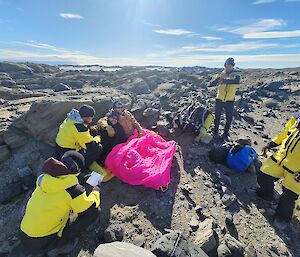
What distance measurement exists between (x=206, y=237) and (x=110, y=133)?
3.41 m


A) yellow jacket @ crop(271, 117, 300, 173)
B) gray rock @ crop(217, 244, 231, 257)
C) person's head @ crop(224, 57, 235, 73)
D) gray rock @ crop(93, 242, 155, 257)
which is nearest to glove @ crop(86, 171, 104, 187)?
gray rock @ crop(93, 242, 155, 257)

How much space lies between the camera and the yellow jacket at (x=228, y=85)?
325 inches

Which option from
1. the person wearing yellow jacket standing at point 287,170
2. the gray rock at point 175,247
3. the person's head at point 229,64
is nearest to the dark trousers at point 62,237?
the gray rock at point 175,247

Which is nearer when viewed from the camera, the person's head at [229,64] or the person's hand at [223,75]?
the person's head at [229,64]

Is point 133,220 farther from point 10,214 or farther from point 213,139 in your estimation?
point 213,139

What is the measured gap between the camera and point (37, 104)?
7.80 meters

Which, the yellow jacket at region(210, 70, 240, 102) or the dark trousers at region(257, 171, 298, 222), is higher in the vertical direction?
the yellow jacket at region(210, 70, 240, 102)

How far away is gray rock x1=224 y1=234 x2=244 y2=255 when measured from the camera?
4.48m

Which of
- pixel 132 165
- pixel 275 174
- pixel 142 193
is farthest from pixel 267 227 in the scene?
pixel 132 165

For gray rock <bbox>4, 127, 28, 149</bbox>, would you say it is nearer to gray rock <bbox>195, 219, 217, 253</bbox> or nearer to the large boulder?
the large boulder

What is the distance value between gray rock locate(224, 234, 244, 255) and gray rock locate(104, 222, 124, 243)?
1.86 meters

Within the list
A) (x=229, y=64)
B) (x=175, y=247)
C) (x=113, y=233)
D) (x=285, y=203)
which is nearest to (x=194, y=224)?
(x=175, y=247)

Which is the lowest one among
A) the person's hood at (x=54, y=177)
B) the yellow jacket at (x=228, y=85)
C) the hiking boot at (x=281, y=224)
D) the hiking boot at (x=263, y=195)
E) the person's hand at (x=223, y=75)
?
the hiking boot at (x=281, y=224)

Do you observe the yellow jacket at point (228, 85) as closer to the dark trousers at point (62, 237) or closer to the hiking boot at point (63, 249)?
the dark trousers at point (62, 237)
